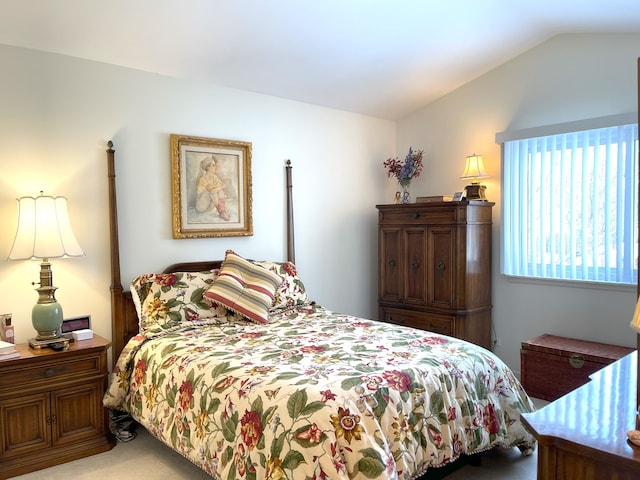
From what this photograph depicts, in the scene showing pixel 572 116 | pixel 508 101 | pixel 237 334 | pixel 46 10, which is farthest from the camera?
pixel 508 101

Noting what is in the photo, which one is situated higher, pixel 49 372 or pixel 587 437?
pixel 587 437

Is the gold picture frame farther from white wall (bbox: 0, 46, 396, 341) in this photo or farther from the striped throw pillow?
the striped throw pillow

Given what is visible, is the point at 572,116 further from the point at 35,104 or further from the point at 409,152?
the point at 35,104

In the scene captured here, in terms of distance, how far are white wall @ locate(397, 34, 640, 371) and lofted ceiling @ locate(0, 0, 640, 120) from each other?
0.49 feet

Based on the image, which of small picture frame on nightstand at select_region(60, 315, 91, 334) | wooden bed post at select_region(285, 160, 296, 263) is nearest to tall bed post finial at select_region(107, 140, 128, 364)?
small picture frame on nightstand at select_region(60, 315, 91, 334)

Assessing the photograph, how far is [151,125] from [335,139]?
171 cm

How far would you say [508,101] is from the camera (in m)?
4.12

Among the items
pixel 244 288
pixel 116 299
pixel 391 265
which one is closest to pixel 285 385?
pixel 244 288

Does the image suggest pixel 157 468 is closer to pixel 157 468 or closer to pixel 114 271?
pixel 157 468

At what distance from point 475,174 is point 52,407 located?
11.4 ft

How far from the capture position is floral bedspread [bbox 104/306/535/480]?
185 cm

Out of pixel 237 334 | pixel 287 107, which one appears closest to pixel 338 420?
pixel 237 334

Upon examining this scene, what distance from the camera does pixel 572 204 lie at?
3719mm

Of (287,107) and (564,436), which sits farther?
(287,107)
